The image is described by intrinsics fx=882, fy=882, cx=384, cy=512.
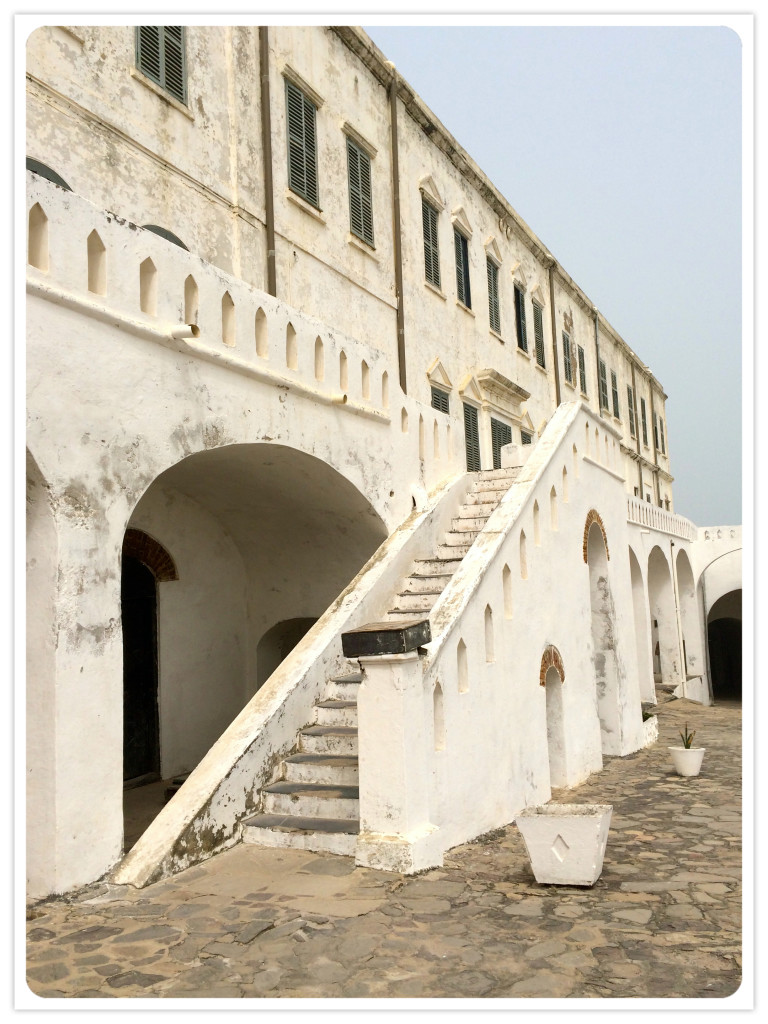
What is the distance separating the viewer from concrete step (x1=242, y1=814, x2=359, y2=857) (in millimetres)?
5445

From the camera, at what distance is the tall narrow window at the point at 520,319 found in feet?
61.4

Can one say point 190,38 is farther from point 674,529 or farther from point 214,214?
point 674,529

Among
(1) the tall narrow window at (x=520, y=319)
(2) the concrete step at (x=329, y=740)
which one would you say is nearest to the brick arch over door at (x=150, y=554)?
(2) the concrete step at (x=329, y=740)

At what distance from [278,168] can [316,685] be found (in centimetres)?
661

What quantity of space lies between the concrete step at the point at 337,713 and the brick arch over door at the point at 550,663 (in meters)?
2.07

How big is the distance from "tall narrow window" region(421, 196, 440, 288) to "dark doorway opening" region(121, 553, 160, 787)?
25.9 feet

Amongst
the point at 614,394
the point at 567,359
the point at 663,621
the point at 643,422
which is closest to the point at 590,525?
the point at 663,621

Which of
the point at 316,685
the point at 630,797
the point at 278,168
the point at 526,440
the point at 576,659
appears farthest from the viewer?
the point at 526,440

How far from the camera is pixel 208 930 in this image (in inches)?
166

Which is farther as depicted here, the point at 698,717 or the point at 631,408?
the point at 631,408

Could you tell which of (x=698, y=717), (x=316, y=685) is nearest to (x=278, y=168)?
(x=316, y=685)

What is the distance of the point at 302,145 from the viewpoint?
11062mm

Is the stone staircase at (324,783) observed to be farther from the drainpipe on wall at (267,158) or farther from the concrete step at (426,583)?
the drainpipe on wall at (267,158)

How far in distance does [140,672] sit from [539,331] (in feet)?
46.1
